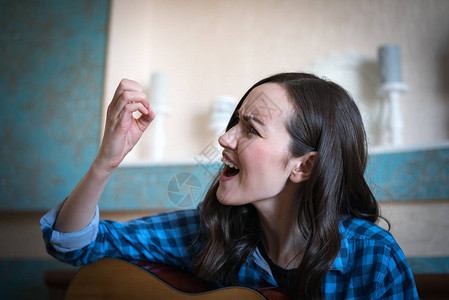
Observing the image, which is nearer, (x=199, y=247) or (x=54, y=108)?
(x=199, y=247)

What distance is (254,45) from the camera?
5.15ft

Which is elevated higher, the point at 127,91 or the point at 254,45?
the point at 254,45

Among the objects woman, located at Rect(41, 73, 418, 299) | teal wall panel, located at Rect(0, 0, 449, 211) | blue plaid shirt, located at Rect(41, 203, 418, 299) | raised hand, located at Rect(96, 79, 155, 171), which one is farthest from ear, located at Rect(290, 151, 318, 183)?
teal wall panel, located at Rect(0, 0, 449, 211)

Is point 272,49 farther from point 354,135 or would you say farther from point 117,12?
point 354,135

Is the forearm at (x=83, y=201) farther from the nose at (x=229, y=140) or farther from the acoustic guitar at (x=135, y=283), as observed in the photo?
the nose at (x=229, y=140)

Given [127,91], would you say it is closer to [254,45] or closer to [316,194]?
[316,194]

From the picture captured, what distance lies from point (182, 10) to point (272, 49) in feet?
1.57

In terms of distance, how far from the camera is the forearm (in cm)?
64

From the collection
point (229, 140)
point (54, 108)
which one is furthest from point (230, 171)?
point (54, 108)

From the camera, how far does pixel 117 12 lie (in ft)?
4.66

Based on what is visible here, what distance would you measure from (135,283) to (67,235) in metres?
0.15

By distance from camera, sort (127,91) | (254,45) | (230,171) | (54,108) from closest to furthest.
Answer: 1. (127,91)
2. (230,171)
3. (54,108)
4. (254,45)

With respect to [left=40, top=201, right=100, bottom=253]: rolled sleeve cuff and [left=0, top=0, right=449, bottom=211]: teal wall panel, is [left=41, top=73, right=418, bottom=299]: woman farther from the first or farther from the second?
[left=0, top=0, right=449, bottom=211]: teal wall panel

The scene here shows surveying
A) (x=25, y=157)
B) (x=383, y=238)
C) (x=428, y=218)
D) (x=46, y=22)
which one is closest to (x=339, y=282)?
(x=383, y=238)
